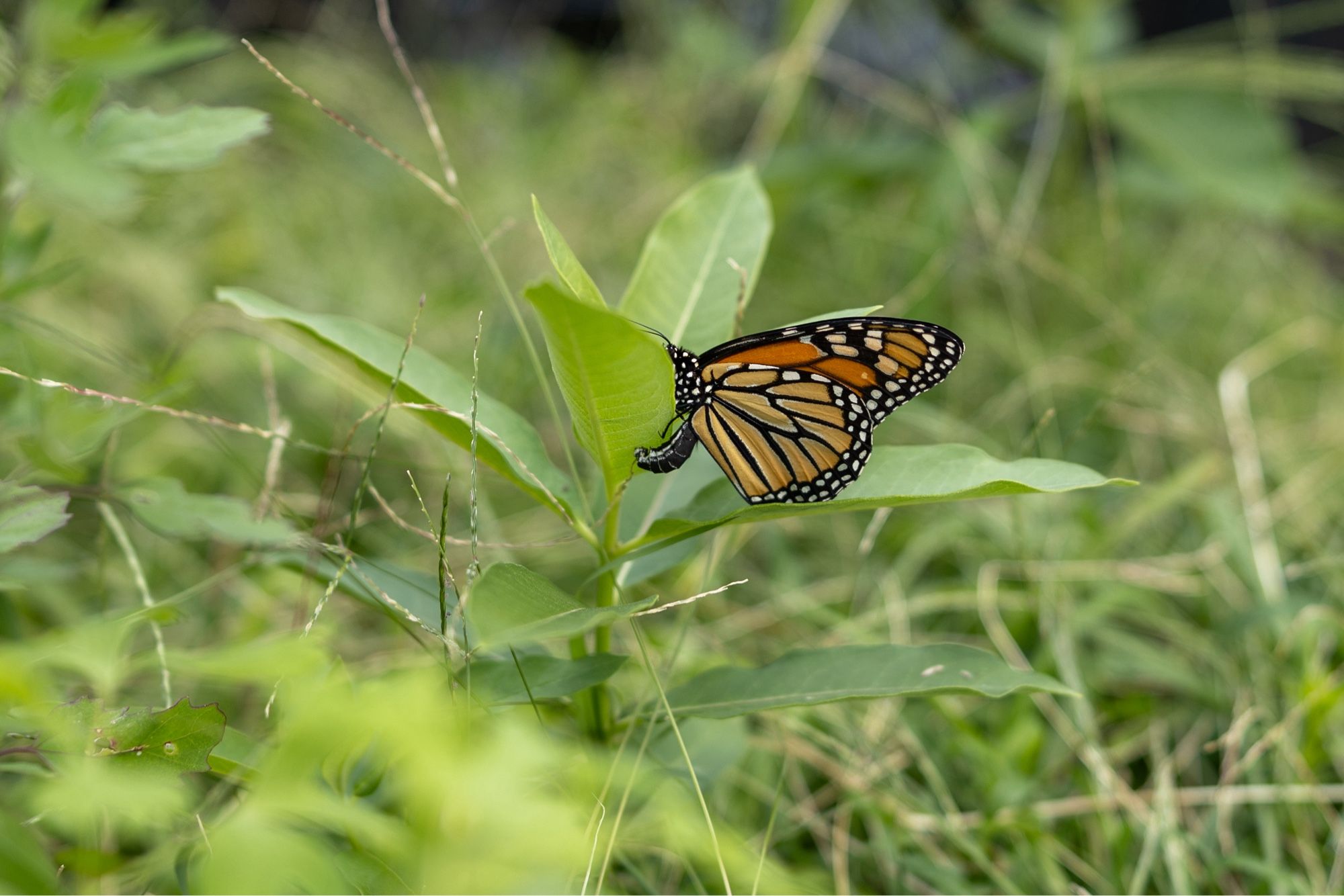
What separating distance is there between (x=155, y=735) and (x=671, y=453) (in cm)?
58

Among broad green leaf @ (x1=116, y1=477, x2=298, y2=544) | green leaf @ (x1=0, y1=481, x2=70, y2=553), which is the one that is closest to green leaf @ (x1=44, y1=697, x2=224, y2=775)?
green leaf @ (x1=0, y1=481, x2=70, y2=553)

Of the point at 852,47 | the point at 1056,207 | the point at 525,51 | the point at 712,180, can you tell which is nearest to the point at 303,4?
the point at 525,51

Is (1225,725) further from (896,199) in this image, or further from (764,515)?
(896,199)

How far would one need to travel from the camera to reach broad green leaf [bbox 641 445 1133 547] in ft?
2.70

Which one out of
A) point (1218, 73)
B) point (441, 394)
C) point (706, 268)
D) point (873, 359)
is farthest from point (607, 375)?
point (1218, 73)

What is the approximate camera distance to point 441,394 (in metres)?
0.99

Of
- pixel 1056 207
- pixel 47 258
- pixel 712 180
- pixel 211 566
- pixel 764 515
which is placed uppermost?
pixel 712 180

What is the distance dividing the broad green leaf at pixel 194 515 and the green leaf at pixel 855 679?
1.66 ft

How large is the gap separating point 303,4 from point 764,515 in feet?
16.5

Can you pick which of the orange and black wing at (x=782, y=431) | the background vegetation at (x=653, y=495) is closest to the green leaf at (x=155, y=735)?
the background vegetation at (x=653, y=495)

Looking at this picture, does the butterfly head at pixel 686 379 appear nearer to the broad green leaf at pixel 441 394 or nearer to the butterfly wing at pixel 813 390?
the butterfly wing at pixel 813 390

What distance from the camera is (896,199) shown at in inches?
126

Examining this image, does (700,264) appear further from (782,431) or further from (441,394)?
(441,394)

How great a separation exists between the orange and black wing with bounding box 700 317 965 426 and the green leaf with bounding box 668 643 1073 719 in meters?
0.32
